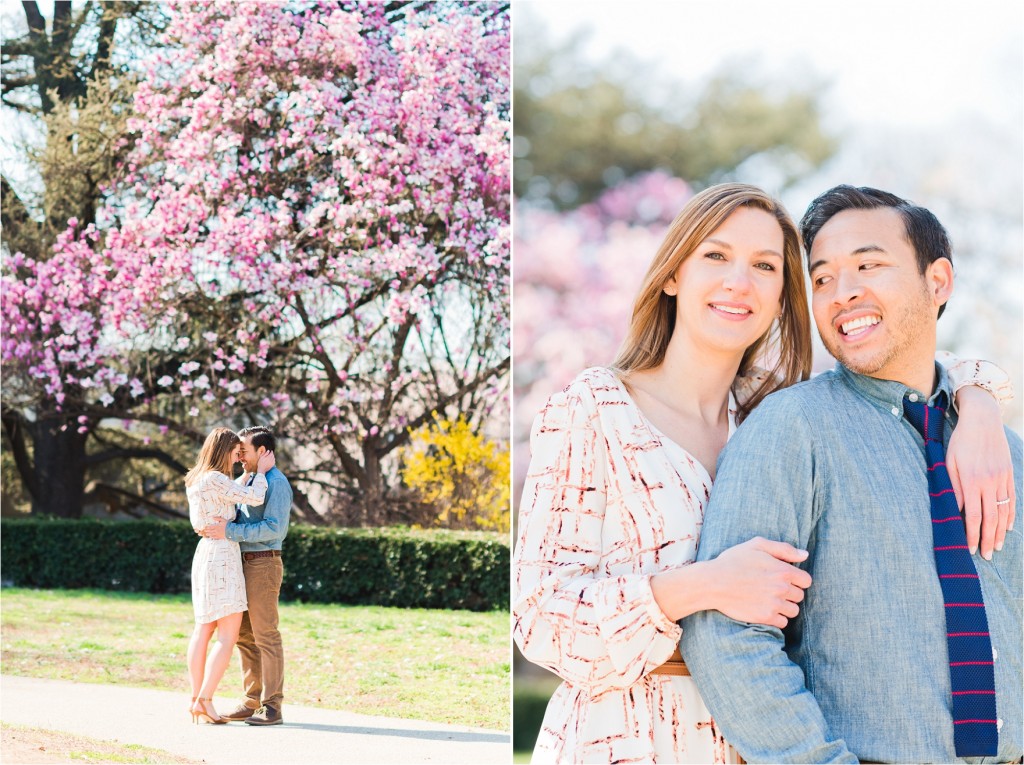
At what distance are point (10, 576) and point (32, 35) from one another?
250 centimetres

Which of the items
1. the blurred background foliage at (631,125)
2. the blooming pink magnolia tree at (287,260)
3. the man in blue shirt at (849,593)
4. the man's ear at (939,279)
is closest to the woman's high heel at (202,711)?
the blooming pink magnolia tree at (287,260)

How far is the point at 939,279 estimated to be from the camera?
5.81 feet

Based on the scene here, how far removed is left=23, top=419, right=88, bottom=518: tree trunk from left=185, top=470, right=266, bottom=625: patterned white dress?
1276mm

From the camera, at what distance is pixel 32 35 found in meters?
4.68

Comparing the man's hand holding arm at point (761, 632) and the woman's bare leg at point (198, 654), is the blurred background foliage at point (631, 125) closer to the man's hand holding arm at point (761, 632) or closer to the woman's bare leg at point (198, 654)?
the woman's bare leg at point (198, 654)

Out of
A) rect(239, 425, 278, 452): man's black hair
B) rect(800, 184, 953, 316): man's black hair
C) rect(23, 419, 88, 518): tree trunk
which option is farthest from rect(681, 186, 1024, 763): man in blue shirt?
rect(23, 419, 88, 518): tree trunk

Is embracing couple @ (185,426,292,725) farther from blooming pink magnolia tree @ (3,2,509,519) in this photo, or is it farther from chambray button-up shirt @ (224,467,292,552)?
blooming pink magnolia tree @ (3,2,509,519)

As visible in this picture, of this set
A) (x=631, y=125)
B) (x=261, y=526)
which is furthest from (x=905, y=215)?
(x=261, y=526)

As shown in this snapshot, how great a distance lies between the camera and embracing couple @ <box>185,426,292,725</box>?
3.68m

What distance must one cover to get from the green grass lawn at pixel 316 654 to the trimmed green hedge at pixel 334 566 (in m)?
0.12

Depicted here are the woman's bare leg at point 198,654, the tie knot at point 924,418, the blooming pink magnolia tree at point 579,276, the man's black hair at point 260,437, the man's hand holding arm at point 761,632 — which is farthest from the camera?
the man's black hair at point 260,437

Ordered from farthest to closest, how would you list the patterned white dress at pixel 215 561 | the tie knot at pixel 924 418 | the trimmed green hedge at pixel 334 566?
the trimmed green hedge at pixel 334 566 → the patterned white dress at pixel 215 561 → the tie knot at pixel 924 418

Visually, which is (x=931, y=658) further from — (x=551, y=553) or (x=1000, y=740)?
(x=551, y=553)

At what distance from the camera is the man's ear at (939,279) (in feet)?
5.75
